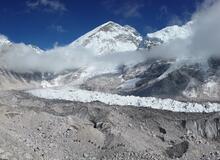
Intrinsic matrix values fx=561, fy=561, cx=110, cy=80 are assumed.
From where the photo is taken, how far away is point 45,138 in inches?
2926

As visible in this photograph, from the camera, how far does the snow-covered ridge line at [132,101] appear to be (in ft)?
503

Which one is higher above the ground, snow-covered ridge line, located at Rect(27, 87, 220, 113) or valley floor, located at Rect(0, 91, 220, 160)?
snow-covered ridge line, located at Rect(27, 87, 220, 113)

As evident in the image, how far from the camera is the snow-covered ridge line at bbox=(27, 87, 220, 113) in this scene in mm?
153250

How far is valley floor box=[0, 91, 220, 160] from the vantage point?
6712 centimetres

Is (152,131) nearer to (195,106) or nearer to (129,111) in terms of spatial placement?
(129,111)

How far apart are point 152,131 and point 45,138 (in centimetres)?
3182

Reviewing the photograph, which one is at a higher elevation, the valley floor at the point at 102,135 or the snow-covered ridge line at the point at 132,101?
the snow-covered ridge line at the point at 132,101

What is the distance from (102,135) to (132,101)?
82.2 m

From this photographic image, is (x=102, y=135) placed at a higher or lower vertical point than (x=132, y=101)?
lower

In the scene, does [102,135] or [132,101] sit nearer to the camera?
[102,135]

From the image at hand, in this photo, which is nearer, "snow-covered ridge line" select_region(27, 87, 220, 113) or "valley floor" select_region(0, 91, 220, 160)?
"valley floor" select_region(0, 91, 220, 160)

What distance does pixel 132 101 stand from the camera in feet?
551

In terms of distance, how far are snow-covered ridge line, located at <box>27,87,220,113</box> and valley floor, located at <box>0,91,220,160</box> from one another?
33363 millimetres

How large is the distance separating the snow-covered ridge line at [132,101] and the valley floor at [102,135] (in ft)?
109
